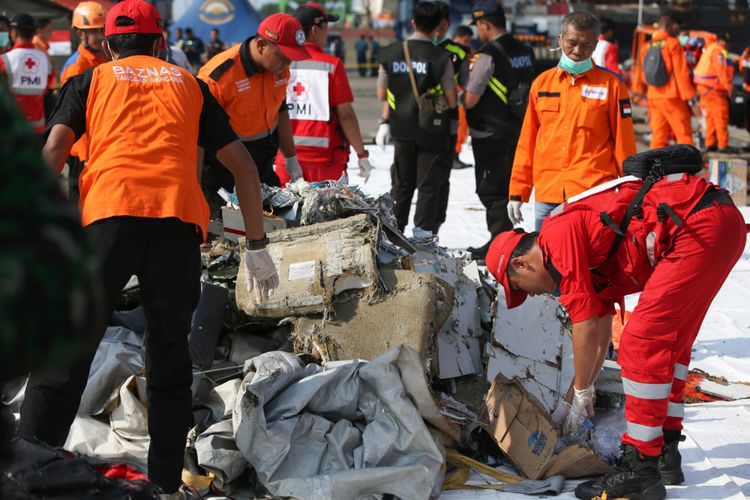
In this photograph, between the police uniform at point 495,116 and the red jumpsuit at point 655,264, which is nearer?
the red jumpsuit at point 655,264

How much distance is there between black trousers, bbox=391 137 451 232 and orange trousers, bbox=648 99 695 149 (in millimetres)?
4288

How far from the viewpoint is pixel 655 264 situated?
355 cm

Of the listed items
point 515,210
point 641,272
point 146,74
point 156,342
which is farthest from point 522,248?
point 515,210

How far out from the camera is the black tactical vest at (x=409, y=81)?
6.78 m

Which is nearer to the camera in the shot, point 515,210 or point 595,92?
point 595,92

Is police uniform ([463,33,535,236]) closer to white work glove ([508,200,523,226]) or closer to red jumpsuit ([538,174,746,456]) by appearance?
white work glove ([508,200,523,226])

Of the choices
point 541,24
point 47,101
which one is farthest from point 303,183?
point 541,24

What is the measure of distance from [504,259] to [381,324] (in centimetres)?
76

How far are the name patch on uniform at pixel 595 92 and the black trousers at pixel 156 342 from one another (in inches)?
104

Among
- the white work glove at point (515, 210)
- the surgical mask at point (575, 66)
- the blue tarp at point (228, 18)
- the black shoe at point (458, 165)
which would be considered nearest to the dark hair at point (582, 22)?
the surgical mask at point (575, 66)

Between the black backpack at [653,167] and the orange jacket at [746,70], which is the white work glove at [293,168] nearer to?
the black backpack at [653,167]

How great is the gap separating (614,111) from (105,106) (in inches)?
114

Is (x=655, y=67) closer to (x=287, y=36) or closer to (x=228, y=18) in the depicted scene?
(x=287, y=36)

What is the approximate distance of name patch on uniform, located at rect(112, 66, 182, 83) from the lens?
3106 mm
